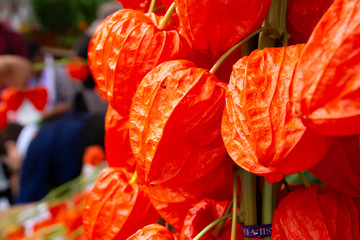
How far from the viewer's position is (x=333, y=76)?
0.97 ft

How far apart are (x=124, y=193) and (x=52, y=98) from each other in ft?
9.73

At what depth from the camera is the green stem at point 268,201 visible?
0.47 metres

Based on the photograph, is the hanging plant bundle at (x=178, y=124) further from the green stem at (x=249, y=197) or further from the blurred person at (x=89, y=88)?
the blurred person at (x=89, y=88)

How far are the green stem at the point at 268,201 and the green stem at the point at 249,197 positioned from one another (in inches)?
0.4

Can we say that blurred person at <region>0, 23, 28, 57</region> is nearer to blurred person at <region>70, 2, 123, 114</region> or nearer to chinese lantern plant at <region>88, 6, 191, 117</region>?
blurred person at <region>70, 2, 123, 114</region>

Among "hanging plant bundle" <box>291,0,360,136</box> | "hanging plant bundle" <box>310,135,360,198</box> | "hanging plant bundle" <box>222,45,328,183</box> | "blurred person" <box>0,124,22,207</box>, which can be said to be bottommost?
"blurred person" <box>0,124,22,207</box>

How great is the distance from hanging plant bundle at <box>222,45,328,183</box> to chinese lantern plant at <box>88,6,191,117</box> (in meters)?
0.11

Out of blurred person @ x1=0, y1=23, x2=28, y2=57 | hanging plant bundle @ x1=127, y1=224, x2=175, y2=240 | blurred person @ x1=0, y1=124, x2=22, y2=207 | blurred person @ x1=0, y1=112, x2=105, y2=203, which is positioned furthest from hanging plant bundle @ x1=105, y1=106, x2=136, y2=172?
blurred person @ x1=0, y1=23, x2=28, y2=57

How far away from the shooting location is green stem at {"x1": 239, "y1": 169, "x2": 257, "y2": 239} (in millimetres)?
471

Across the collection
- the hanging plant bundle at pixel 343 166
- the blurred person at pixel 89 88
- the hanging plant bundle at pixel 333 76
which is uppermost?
the hanging plant bundle at pixel 333 76

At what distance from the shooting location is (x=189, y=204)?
533 millimetres

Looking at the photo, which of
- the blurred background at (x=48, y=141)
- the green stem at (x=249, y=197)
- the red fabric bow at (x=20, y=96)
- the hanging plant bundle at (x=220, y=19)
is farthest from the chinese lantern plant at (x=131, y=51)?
the red fabric bow at (x=20, y=96)

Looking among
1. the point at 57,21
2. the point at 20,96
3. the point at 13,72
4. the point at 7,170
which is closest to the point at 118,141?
the point at 20,96

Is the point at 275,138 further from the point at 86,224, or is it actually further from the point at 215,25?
the point at 86,224
